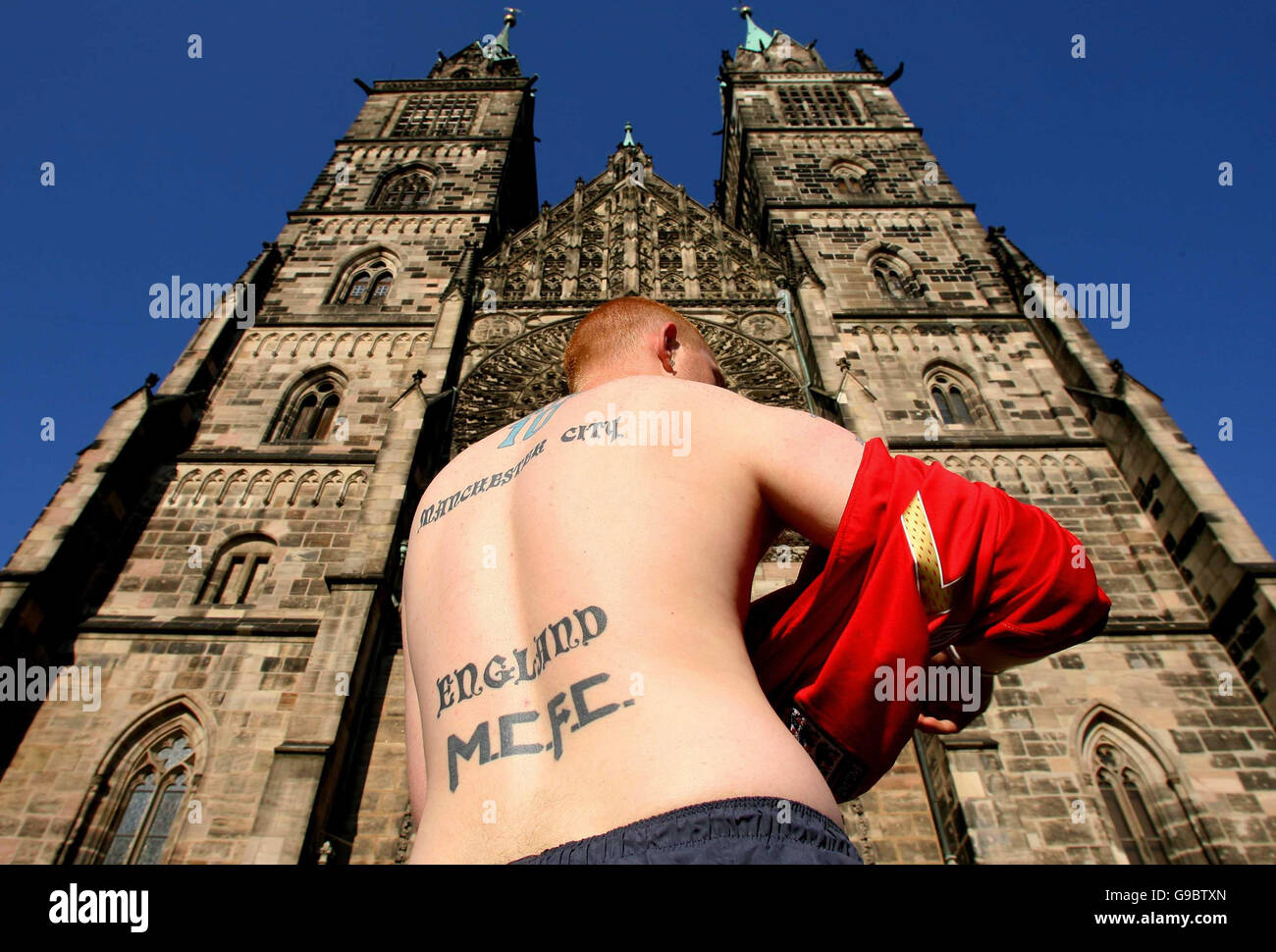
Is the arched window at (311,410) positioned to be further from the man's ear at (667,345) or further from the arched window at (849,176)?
the arched window at (849,176)

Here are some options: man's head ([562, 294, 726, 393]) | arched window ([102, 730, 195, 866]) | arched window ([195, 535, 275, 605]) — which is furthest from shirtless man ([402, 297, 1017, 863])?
arched window ([195, 535, 275, 605])

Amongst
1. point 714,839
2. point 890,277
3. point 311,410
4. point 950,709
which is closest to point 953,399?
point 890,277

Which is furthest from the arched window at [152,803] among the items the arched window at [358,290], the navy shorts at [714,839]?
the arched window at [358,290]

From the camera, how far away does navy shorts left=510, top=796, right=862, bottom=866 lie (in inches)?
32.2

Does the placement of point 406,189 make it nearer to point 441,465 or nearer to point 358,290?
point 358,290

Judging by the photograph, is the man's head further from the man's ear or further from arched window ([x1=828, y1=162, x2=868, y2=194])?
arched window ([x1=828, y1=162, x2=868, y2=194])

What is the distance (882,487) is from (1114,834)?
6512 millimetres

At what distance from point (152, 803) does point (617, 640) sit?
712cm

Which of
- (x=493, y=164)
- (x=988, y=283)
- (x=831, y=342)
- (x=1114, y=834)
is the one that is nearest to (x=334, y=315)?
(x=493, y=164)

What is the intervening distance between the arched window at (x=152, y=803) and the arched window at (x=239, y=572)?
4.94 feet

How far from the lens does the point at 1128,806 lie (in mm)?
6199

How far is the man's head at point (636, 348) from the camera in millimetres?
1743
